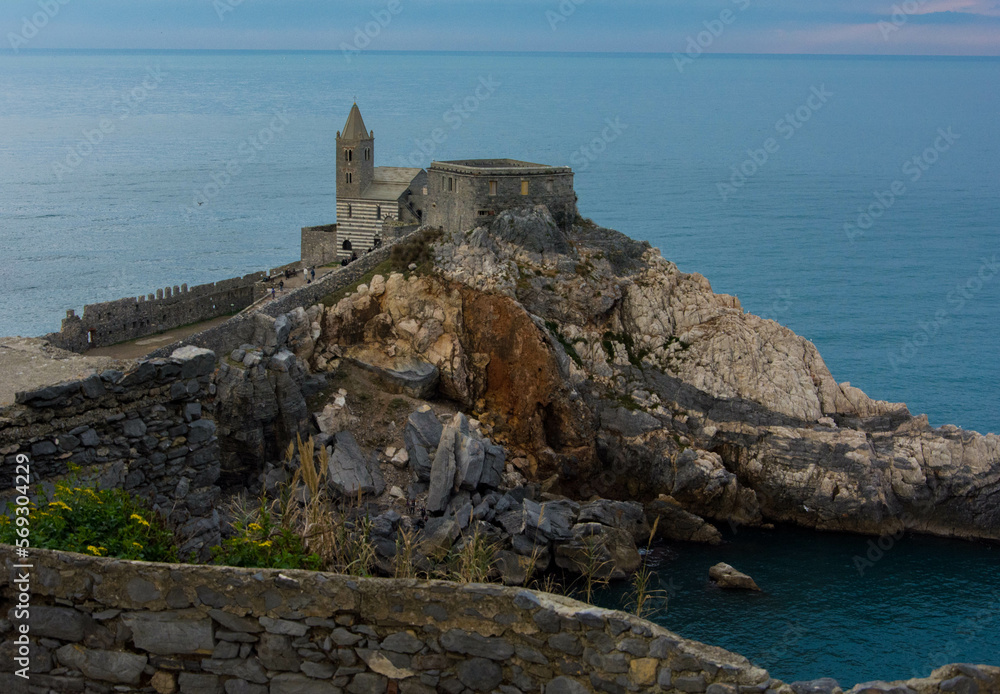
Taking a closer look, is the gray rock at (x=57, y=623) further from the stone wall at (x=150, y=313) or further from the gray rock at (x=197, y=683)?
the stone wall at (x=150, y=313)

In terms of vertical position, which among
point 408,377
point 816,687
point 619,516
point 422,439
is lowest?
point 619,516

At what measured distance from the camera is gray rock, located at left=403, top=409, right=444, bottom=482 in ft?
145

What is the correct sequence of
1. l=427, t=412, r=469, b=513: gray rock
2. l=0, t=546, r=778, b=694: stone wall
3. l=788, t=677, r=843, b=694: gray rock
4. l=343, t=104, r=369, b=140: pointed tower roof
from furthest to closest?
l=343, t=104, r=369, b=140: pointed tower roof → l=427, t=412, r=469, b=513: gray rock → l=0, t=546, r=778, b=694: stone wall → l=788, t=677, r=843, b=694: gray rock

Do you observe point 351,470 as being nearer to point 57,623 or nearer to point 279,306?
point 279,306

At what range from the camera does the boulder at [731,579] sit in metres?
40.9

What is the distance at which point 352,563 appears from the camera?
1050 centimetres

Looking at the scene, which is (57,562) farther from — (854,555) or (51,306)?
(51,306)

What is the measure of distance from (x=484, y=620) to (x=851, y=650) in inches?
1280

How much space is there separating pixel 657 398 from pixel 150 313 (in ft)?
78.3
